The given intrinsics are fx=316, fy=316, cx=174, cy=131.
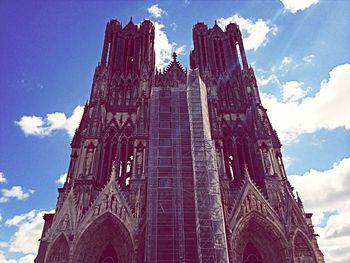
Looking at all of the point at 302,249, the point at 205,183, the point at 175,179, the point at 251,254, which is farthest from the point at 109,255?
the point at 302,249

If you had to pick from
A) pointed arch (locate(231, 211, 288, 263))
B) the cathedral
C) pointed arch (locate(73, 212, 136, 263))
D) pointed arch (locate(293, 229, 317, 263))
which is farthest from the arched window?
pointed arch (locate(293, 229, 317, 263))

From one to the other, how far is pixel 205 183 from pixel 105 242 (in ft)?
24.2

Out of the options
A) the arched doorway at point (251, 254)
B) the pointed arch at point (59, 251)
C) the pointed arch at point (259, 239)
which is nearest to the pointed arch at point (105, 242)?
the pointed arch at point (59, 251)

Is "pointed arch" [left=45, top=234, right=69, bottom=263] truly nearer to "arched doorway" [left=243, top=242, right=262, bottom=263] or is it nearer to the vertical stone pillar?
the vertical stone pillar

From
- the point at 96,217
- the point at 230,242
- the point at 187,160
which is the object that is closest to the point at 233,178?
the point at 187,160

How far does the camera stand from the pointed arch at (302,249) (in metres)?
18.6

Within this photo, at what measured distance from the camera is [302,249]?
18938 millimetres

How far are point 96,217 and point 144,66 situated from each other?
15.1m

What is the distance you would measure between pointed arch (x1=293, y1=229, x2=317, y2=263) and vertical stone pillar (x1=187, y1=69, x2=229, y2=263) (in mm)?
4612

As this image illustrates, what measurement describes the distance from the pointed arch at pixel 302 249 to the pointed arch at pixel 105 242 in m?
9.59

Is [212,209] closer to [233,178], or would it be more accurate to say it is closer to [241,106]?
[233,178]

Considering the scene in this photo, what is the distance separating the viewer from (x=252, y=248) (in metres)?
20.5

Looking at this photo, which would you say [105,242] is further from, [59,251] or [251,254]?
[251,254]

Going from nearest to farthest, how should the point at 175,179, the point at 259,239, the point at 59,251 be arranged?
the point at 59,251 < the point at 259,239 < the point at 175,179
